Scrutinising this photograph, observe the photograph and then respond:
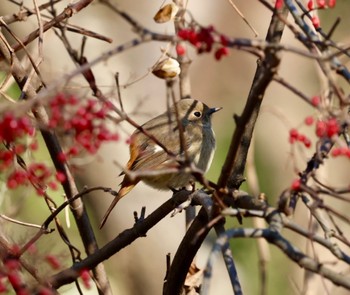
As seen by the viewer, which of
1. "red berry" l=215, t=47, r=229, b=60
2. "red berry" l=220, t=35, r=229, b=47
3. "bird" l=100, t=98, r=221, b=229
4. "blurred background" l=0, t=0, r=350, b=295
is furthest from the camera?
"blurred background" l=0, t=0, r=350, b=295

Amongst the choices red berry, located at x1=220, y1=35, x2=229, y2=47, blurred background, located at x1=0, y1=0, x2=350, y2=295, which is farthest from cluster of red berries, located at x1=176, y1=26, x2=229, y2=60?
blurred background, located at x1=0, y1=0, x2=350, y2=295

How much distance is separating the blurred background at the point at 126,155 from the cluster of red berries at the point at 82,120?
19.4 inches

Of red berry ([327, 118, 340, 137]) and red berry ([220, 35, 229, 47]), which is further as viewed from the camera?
red berry ([327, 118, 340, 137])

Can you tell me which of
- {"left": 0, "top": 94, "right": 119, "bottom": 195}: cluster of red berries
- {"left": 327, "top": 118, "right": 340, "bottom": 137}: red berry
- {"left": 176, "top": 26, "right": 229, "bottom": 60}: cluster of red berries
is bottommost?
{"left": 327, "top": 118, "right": 340, "bottom": 137}: red berry

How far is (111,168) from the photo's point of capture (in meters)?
5.58

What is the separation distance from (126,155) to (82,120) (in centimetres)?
335

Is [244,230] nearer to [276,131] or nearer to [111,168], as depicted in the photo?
[111,168]

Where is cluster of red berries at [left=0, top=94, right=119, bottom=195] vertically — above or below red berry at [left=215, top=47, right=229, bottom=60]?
Answer: above

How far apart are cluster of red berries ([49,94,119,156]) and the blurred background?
1.62ft

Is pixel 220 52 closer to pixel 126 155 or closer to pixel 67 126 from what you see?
pixel 67 126

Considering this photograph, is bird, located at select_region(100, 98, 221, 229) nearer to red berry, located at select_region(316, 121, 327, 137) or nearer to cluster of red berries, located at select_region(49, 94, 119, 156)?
cluster of red berries, located at select_region(49, 94, 119, 156)

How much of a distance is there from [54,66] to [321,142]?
3.08 meters

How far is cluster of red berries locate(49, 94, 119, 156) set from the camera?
7.28 feet

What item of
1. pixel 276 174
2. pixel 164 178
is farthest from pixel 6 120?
pixel 276 174
